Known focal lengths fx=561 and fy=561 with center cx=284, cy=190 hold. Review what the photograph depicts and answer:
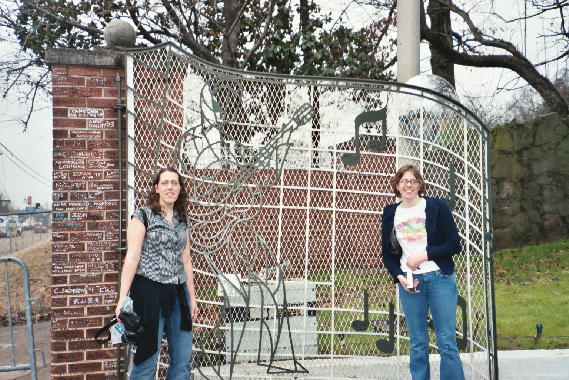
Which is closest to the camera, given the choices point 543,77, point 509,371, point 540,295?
point 509,371

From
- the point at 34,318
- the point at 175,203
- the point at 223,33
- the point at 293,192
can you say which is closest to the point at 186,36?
the point at 223,33

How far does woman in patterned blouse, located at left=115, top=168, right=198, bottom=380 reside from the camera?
10.1 ft

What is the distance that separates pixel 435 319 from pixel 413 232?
57 cm

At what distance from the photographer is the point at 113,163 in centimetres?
403

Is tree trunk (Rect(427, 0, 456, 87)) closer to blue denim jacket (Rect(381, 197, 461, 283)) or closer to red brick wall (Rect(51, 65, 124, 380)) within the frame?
blue denim jacket (Rect(381, 197, 461, 283))

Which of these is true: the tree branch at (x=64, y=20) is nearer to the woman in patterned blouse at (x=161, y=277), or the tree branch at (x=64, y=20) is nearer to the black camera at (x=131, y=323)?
the woman in patterned blouse at (x=161, y=277)

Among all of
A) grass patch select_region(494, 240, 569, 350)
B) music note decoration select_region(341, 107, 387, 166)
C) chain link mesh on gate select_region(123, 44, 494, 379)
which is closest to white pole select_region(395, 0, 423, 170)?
chain link mesh on gate select_region(123, 44, 494, 379)

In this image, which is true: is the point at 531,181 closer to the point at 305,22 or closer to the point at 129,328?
the point at 305,22

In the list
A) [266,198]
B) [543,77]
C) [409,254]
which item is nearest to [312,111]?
[266,198]

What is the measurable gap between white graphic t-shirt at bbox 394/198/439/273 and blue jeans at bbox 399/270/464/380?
0.22 feet

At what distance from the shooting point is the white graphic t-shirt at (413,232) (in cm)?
356

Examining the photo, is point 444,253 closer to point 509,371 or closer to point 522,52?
point 509,371

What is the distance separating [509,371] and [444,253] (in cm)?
199

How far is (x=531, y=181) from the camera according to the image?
11.4 m
